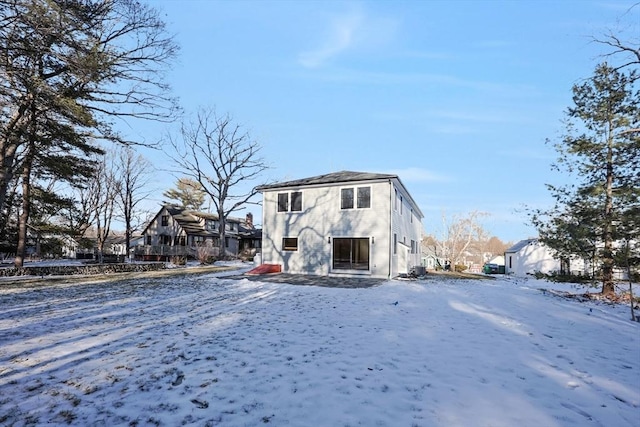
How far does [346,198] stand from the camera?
61.0 ft

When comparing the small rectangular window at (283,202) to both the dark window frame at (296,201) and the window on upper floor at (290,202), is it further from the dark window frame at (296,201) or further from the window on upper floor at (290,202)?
the dark window frame at (296,201)

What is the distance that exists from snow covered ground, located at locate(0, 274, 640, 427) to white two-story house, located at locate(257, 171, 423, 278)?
928cm

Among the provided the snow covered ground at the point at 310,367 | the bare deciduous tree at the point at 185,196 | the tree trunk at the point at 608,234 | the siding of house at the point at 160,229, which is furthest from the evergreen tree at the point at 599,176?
the bare deciduous tree at the point at 185,196

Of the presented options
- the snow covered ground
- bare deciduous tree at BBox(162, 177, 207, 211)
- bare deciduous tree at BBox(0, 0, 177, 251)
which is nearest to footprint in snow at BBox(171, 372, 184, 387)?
the snow covered ground

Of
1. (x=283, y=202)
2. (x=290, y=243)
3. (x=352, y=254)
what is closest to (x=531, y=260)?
(x=352, y=254)

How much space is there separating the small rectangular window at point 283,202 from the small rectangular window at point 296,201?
38 cm

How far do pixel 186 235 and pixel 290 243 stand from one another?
2427 centimetres

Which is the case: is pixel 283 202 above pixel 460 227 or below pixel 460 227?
above

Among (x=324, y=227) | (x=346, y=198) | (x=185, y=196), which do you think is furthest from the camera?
(x=185, y=196)

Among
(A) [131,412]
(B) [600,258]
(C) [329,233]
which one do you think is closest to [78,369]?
(A) [131,412]

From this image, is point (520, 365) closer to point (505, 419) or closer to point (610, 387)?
point (610, 387)

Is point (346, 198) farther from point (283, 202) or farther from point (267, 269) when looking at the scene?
point (267, 269)

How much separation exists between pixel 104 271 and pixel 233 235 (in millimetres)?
25545

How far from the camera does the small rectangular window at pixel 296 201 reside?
20.1 m
